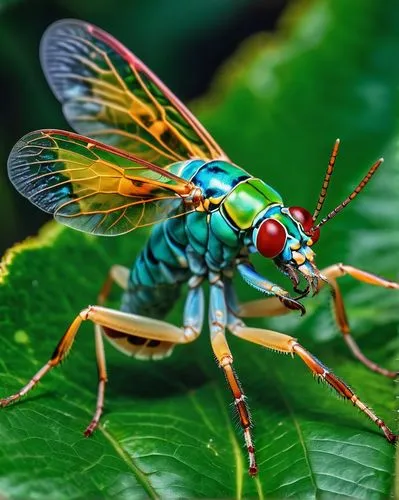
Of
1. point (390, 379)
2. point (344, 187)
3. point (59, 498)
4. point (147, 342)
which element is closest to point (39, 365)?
point (147, 342)

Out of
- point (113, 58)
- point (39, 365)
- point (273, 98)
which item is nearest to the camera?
point (39, 365)

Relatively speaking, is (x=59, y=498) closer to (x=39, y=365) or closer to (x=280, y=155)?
(x=39, y=365)

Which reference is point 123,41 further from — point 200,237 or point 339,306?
point 339,306

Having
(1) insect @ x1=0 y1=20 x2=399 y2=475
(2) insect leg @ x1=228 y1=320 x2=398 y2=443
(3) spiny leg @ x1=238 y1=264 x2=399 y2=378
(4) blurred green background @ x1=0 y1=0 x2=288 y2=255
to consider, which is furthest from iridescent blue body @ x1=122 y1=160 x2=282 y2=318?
(4) blurred green background @ x1=0 y1=0 x2=288 y2=255

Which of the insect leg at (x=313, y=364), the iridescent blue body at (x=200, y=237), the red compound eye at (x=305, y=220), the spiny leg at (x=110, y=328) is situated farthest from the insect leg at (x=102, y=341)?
the red compound eye at (x=305, y=220)

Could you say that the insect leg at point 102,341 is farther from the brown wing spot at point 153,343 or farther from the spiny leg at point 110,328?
the brown wing spot at point 153,343

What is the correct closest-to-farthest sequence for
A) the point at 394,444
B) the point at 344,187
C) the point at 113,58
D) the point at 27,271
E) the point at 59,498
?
the point at 59,498 < the point at 394,444 < the point at 27,271 < the point at 113,58 < the point at 344,187

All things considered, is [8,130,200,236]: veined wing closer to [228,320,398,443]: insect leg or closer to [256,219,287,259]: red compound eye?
[256,219,287,259]: red compound eye
